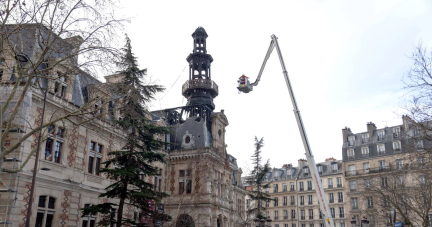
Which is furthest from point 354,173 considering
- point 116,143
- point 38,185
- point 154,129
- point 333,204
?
point 38,185

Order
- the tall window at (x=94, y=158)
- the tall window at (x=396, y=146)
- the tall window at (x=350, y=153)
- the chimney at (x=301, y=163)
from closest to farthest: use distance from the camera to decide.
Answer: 1. the tall window at (x=94, y=158)
2. the tall window at (x=396, y=146)
3. the tall window at (x=350, y=153)
4. the chimney at (x=301, y=163)

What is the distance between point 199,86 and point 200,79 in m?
0.90

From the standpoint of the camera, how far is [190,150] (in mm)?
36375

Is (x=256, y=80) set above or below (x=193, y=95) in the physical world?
below

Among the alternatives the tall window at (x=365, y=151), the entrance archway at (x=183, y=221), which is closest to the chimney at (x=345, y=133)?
the tall window at (x=365, y=151)

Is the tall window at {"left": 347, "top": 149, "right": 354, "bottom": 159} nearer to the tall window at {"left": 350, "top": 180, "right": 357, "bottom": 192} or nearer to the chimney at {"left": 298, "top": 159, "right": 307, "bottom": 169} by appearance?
the tall window at {"left": 350, "top": 180, "right": 357, "bottom": 192}

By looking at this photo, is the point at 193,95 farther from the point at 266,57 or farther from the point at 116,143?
the point at 266,57

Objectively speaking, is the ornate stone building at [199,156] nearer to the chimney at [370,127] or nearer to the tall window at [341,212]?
the tall window at [341,212]

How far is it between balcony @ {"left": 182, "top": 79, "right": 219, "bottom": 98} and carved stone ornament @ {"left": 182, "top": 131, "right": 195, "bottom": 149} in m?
5.53

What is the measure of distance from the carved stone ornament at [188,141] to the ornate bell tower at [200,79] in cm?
427

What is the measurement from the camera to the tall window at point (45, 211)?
72.1 feet

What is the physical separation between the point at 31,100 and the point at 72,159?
4903mm

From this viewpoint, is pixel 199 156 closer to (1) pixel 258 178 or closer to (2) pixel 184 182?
(2) pixel 184 182

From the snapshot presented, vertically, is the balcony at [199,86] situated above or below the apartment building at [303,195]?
above
